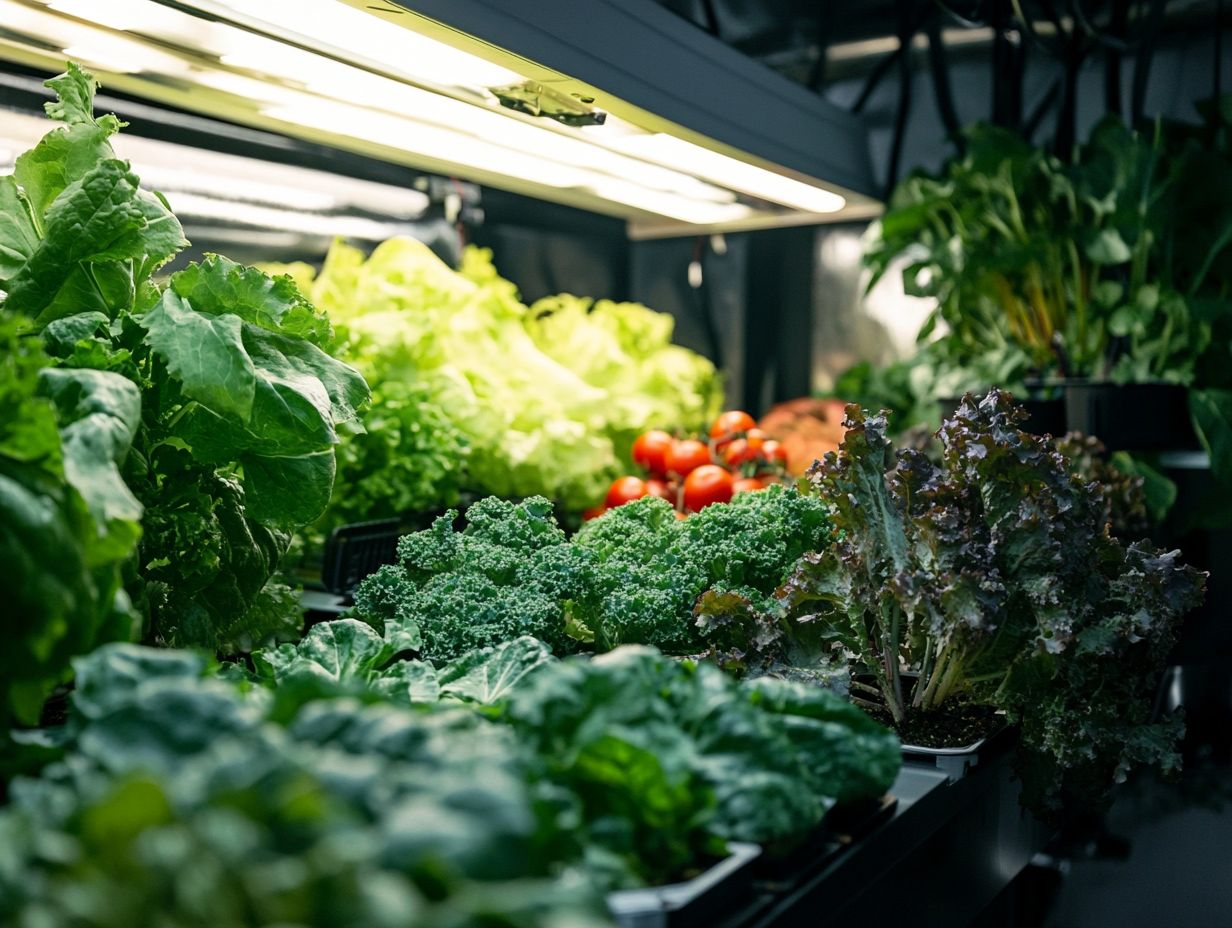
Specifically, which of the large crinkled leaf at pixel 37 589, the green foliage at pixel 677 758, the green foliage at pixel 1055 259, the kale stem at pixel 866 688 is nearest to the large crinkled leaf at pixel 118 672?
the large crinkled leaf at pixel 37 589

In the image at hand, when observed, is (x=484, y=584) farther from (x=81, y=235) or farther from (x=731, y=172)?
(x=731, y=172)

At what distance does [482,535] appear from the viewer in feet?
5.79

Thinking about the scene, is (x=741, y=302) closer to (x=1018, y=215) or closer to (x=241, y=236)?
(x=1018, y=215)

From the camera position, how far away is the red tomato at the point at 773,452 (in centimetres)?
298

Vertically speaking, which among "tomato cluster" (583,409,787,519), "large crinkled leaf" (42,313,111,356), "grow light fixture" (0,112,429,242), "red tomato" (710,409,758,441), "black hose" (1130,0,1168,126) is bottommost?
"tomato cluster" (583,409,787,519)

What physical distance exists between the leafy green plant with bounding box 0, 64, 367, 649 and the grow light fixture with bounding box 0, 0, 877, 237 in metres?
0.28

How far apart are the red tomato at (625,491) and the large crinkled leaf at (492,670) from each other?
1.24 meters

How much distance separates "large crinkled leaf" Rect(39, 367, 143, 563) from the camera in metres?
1.01

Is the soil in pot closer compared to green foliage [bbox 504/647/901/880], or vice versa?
green foliage [bbox 504/647/901/880]

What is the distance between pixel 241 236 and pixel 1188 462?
249 cm

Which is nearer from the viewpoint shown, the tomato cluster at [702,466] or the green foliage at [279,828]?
the green foliage at [279,828]

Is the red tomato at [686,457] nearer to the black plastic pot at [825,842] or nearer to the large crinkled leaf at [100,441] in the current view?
the black plastic pot at [825,842]

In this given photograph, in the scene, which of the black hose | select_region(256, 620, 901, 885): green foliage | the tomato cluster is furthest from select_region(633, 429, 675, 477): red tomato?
select_region(256, 620, 901, 885): green foliage

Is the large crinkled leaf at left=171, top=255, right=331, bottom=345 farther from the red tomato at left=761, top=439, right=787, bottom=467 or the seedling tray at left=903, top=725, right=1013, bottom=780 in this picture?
the red tomato at left=761, top=439, right=787, bottom=467
